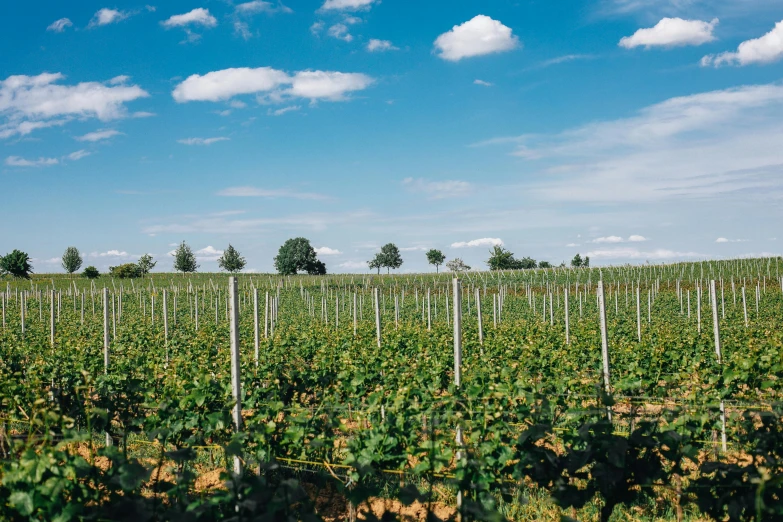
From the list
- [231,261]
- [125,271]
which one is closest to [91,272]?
[125,271]

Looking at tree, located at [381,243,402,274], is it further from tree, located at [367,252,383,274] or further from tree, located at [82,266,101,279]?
tree, located at [82,266,101,279]

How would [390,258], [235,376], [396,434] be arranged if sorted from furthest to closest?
[390,258] < [235,376] < [396,434]

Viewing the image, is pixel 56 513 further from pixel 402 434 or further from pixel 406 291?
pixel 406 291

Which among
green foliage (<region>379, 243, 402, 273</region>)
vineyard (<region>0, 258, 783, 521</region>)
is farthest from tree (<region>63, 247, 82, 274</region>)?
vineyard (<region>0, 258, 783, 521</region>)

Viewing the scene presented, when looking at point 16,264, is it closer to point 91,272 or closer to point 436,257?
point 91,272

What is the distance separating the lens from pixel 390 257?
98.8 m

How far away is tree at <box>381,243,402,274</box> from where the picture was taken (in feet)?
322

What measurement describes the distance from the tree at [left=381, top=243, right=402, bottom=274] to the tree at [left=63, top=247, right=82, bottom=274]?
2021 inches

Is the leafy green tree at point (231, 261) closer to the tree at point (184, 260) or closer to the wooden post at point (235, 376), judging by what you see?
the tree at point (184, 260)

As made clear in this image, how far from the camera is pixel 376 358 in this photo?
7.62 meters

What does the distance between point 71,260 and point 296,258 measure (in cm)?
4029

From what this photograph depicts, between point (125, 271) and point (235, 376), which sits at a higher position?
point (125, 271)

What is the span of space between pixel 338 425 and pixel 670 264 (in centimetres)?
5127

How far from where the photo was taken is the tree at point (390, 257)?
3861 inches
